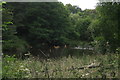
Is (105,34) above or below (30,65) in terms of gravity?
above

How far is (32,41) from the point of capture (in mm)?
24219

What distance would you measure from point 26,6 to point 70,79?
19929 millimetres

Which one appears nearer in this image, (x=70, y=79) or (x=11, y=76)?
(x=70, y=79)

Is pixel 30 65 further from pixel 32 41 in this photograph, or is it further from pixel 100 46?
pixel 32 41

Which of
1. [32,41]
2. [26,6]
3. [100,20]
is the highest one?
[26,6]

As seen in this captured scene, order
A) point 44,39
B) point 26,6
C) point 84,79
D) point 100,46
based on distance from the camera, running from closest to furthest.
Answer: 1. point 84,79
2. point 100,46
3. point 26,6
4. point 44,39

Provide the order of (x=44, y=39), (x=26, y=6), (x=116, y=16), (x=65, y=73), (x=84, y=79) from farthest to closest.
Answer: (x=44, y=39), (x=26, y=6), (x=116, y=16), (x=65, y=73), (x=84, y=79)

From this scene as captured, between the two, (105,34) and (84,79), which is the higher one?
(105,34)

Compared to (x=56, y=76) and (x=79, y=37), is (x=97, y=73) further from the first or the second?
(x=79, y=37)

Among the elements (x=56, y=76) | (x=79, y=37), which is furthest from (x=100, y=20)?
(x=79, y=37)

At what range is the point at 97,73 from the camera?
4.81 metres


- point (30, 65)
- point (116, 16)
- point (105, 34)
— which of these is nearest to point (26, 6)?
point (105, 34)

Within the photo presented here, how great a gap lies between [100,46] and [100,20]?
1.60 m

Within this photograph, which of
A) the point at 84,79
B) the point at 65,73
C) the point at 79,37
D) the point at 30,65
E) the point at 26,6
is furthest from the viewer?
the point at 79,37
